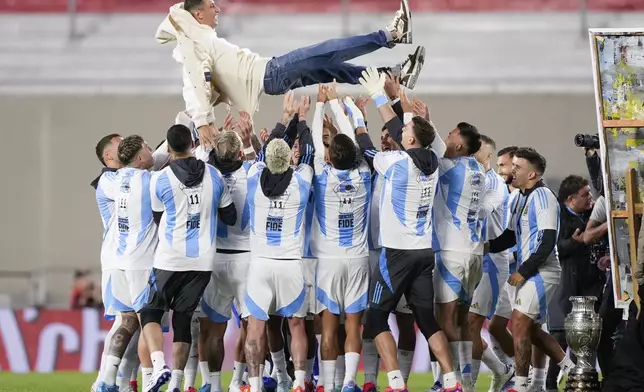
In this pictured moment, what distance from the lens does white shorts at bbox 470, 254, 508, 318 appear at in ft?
30.4

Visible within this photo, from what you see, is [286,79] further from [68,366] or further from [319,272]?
[68,366]

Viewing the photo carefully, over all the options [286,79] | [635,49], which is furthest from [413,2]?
[635,49]

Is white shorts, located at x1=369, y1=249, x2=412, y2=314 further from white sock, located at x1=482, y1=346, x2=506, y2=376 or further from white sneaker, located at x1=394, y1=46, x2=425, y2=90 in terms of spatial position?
white sneaker, located at x1=394, y1=46, x2=425, y2=90

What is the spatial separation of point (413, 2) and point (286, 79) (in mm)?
10697

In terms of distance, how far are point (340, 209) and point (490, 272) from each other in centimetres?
165

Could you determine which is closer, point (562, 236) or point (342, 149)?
point (342, 149)

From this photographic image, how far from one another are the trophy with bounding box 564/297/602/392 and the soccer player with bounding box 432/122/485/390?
106cm

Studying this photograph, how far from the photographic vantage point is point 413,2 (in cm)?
1936

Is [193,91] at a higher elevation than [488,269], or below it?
higher

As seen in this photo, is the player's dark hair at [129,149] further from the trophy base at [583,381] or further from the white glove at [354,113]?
the trophy base at [583,381]

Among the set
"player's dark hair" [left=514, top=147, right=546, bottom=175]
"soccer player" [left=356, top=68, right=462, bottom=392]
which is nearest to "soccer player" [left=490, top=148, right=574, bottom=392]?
"player's dark hair" [left=514, top=147, right=546, bottom=175]

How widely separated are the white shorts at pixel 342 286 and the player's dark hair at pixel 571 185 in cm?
242

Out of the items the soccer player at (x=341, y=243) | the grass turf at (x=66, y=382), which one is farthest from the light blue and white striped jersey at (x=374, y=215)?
the grass turf at (x=66, y=382)

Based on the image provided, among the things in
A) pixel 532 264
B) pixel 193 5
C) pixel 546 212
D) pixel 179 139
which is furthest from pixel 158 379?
pixel 546 212
